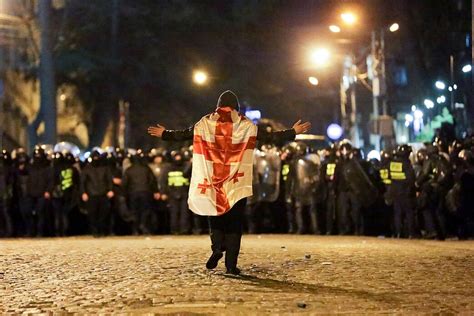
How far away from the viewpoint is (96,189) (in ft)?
65.1

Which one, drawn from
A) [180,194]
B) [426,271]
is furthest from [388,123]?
[426,271]

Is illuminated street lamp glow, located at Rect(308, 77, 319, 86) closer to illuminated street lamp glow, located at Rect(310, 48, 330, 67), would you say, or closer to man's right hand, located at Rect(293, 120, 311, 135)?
illuminated street lamp glow, located at Rect(310, 48, 330, 67)

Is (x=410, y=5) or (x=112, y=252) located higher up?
(x=410, y=5)

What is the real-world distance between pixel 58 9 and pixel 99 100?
7.07 metres

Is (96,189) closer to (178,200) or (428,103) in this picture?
(178,200)

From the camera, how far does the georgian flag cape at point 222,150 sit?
10742mm

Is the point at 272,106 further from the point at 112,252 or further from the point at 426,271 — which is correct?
the point at 426,271

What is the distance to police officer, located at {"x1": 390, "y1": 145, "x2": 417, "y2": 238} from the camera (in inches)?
725

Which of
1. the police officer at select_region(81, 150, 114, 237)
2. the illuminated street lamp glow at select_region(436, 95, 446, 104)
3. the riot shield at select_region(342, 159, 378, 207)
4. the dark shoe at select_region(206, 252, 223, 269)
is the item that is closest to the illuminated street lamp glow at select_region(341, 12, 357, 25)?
the riot shield at select_region(342, 159, 378, 207)

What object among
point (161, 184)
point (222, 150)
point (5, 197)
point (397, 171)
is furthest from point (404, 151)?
point (5, 197)

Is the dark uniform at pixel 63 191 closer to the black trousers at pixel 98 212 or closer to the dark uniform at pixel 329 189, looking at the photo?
the black trousers at pixel 98 212

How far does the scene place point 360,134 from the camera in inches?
2153

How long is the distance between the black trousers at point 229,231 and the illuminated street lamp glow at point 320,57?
32.0 m

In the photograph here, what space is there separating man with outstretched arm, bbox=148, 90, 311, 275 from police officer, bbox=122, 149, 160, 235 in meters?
9.19
